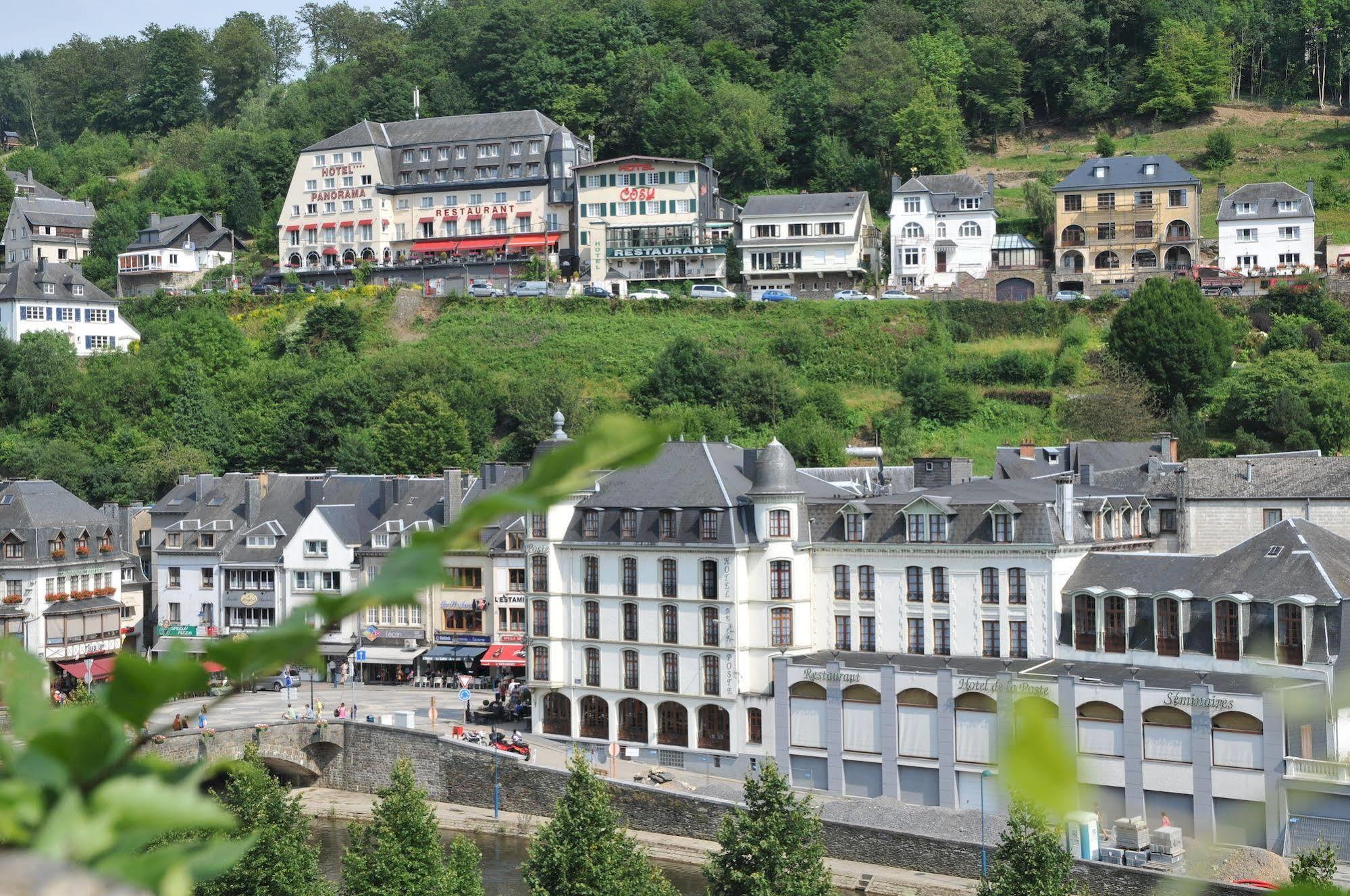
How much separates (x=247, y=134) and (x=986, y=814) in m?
91.9

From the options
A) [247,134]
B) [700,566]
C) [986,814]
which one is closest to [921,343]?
[700,566]

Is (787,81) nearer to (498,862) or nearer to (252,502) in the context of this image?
(252,502)

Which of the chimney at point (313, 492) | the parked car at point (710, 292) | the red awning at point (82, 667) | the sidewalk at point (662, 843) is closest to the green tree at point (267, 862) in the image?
the sidewalk at point (662, 843)

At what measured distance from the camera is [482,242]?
9812cm

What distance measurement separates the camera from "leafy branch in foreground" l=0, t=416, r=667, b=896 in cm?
185

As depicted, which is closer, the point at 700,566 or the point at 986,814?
the point at 986,814

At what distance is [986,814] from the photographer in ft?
127

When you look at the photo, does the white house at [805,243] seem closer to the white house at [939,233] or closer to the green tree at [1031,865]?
the white house at [939,233]

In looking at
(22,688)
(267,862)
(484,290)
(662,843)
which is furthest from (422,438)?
(22,688)

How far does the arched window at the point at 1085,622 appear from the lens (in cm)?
4075

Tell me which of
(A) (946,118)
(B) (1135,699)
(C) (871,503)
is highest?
(A) (946,118)

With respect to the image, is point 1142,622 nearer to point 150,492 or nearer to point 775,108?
point 150,492

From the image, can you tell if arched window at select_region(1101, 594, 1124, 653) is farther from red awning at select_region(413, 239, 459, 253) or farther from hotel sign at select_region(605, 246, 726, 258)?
red awning at select_region(413, 239, 459, 253)

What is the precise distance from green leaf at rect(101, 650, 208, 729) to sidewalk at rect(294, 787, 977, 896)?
111 ft
